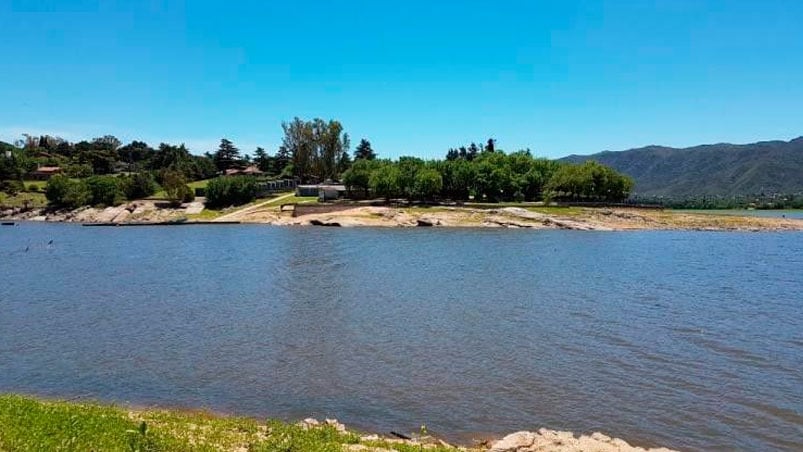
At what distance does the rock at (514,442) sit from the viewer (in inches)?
586

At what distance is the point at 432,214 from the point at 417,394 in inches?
3237

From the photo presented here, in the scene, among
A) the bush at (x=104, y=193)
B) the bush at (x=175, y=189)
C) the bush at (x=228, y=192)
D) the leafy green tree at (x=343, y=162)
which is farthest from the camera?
the leafy green tree at (x=343, y=162)

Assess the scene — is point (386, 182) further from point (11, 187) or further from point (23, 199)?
point (11, 187)

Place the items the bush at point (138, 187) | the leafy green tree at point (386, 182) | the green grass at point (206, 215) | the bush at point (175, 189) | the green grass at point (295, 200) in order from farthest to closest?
1. the bush at point (138, 187)
2. the bush at point (175, 189)
3. the green grass at point (295, 200)
4. the leafy green tree at point (386, 182)
5. the green grass at point (206, 215)

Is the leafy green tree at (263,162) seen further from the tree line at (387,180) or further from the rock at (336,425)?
the rock at (336,425)

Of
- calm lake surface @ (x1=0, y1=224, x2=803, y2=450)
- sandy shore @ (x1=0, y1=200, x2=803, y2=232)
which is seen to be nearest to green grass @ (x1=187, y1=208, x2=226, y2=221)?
sandy shore @ (x1=0, y1=200, x2=803, y2=232)

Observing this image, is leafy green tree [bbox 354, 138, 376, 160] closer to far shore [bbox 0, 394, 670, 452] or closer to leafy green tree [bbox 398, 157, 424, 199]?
leafy green tree [bbox 398, 157, 424, 199]

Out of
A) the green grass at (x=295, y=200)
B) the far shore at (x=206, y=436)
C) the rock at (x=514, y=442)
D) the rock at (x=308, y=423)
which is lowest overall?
the rock at (x=308, y=423)

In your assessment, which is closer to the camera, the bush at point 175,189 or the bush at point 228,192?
the bush at point 228,192

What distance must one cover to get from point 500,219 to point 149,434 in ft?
286

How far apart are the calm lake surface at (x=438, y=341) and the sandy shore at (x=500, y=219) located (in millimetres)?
40331

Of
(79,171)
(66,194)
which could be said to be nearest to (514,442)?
(66,194)

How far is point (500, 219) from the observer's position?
9731 centimetres

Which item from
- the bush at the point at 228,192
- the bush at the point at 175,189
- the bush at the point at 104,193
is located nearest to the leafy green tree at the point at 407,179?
the bush at the point at 228,192
